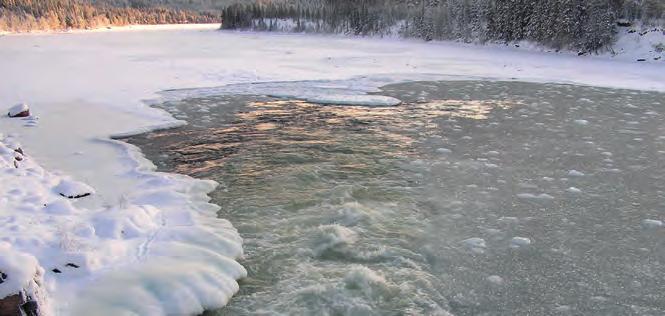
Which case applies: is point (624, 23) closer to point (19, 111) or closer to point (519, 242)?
point (519, 242)

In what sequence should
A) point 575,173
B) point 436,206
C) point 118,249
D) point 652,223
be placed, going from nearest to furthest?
point 118,249
point 652,223
point 436,206
point 575,173

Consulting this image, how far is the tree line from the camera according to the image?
24141 mm

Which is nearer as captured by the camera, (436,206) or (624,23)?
(436,206)

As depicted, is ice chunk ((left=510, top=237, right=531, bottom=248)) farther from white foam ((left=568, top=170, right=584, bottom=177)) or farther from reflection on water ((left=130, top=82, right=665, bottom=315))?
white foam ((left=568, top=170, right=584, bottom=177))

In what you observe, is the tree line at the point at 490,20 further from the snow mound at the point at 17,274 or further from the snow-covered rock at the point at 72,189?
the snow mound at the point at 17,274

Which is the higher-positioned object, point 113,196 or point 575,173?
point 113,196

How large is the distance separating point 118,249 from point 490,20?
29.2 m

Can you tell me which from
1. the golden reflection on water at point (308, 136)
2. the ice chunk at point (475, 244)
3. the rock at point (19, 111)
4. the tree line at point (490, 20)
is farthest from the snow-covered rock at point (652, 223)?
the tree line at point (490, 20)

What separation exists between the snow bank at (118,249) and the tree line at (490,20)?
23.1 meters

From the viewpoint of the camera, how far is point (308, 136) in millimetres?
8836

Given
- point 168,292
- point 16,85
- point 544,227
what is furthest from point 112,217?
point 16,85

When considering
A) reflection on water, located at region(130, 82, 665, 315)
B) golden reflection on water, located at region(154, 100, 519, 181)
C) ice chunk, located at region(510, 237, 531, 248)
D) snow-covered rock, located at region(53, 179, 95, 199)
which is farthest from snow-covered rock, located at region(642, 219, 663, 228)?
snow-covered rock, located at region(53, 179, 95, 199)

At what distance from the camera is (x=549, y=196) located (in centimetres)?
611

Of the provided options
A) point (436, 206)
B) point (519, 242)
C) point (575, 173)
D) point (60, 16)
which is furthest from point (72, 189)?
point (60, 16)
